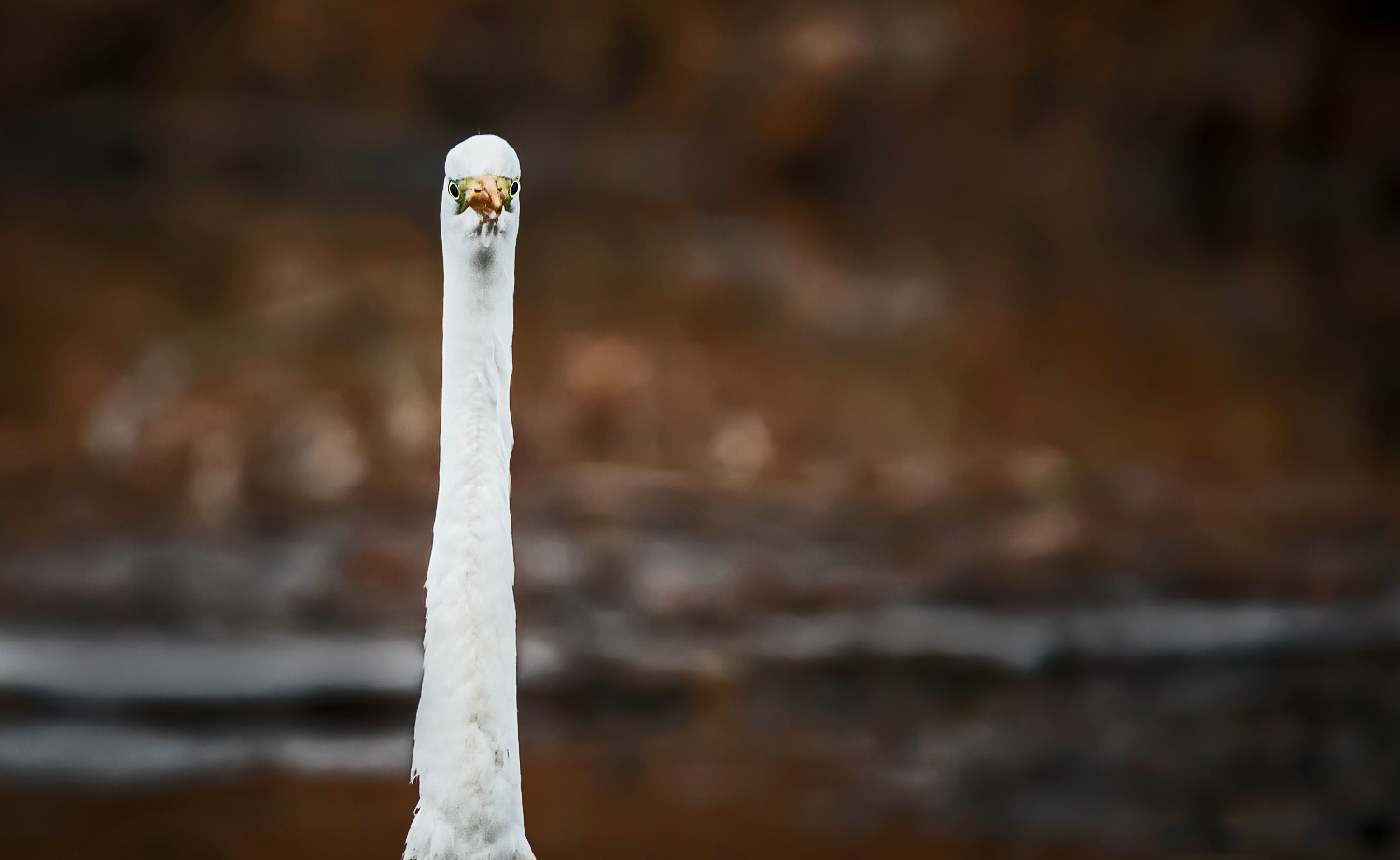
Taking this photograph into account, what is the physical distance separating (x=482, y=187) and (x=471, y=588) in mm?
348

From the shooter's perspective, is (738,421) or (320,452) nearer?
(320,452)

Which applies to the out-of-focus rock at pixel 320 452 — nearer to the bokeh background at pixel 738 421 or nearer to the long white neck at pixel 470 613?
the bokeh background at pixel 738 421

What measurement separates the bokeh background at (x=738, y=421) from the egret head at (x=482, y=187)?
1277 millimetres

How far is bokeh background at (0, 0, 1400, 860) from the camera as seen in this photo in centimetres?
268

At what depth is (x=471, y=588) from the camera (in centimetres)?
125

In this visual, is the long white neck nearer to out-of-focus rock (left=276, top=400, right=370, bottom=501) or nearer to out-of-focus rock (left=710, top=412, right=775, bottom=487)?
out-of-focus rock (left=276, top=400, right=370, bottom=501)

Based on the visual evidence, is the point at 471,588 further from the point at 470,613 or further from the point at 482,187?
the point at 482,187

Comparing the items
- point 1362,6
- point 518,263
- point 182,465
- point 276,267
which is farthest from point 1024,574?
point 1362,6

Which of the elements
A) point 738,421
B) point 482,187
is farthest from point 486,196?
point 738,421

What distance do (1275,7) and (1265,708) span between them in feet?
12.3

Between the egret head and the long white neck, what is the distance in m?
0.01

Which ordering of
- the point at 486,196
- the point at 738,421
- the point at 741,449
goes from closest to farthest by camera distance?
the point at 486,196 → the point at 741,449 → the point at 738,421

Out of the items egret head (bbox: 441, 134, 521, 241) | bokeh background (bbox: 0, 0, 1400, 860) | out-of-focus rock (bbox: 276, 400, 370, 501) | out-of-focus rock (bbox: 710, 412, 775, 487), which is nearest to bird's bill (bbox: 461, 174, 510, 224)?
egret head (bbox: 441, 134, 521, 241)

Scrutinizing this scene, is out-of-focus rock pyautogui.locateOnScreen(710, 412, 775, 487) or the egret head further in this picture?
out-of-focus rock pyautogui.locateOnScreen(710, 412, 775, 487)
